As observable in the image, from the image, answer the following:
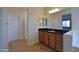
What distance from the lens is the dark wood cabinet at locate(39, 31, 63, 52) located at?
1993mm

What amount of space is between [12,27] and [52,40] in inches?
24.1

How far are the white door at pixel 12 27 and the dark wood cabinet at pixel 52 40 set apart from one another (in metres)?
0.37

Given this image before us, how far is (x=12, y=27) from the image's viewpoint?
202cm

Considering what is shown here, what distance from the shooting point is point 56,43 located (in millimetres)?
2012

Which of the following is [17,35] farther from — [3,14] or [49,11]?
[49,11]

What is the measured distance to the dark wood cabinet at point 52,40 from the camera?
1993 mm

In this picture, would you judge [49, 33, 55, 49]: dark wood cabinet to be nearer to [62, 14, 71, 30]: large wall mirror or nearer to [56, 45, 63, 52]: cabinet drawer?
[56, 45, 63, 52]: cabinet drawer

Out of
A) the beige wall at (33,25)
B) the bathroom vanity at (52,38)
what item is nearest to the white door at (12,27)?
the beige wall at (33,25)

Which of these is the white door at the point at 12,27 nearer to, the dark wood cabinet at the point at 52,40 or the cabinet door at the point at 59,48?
the dark wood cabinet at the point at 52,40

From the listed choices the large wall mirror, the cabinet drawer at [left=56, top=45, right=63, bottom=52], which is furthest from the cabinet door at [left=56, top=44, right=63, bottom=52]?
the large wall mirror

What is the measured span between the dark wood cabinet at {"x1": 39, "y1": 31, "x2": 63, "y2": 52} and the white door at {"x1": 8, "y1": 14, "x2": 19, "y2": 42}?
1.21 feet

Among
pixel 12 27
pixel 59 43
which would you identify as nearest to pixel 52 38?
pixel 59 43
